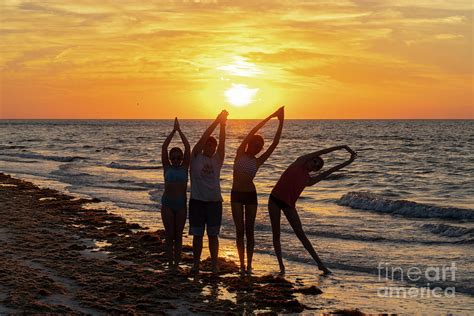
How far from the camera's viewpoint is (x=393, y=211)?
58.4 ft

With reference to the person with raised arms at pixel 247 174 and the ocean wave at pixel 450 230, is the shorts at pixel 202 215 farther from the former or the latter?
the ocean wave at pixel 450 230

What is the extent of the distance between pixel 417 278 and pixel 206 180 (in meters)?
3.74

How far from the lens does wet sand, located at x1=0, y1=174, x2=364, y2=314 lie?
723cm

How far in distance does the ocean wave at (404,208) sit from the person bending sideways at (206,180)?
10.1 metres

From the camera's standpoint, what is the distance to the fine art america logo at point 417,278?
849 centimetres

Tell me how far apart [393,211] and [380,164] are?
2168 cm

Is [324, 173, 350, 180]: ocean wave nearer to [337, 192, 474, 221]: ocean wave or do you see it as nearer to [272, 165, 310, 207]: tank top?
[337, 192, 474, 221]: ocean wave

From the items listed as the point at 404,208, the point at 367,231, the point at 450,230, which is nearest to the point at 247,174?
the point at 367,231

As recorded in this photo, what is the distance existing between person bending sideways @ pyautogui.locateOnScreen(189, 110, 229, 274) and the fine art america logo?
2611 millimetres

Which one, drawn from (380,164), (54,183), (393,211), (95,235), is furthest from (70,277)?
(380,164)

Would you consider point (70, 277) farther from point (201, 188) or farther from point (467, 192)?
point (467, 192)

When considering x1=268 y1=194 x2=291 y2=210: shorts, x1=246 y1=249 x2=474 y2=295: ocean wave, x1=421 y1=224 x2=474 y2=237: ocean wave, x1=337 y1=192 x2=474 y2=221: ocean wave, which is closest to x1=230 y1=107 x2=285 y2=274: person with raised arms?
x1=268 y1=194 x2=291 y2=210: shorts

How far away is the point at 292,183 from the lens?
902 centimetres

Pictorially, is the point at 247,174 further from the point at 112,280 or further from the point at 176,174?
the point at 112,280
